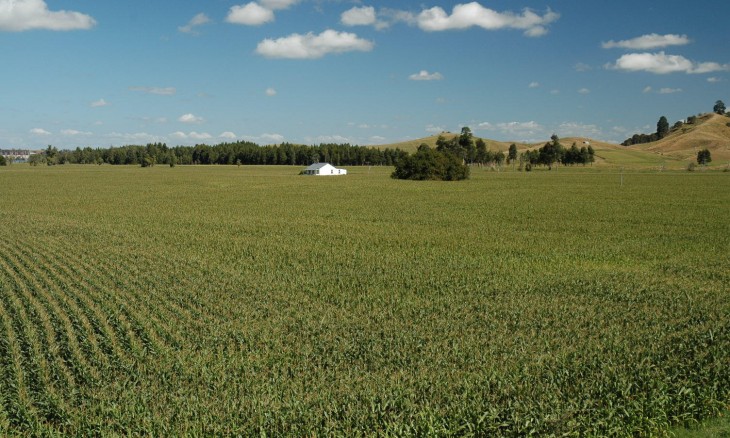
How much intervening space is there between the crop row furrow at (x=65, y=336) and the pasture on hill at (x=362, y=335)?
43 mm

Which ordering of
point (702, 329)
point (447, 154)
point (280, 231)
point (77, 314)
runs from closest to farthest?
point (702, 329) → point (77, 314) → point (280, 231) → point (447, 154)

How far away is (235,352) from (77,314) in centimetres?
454

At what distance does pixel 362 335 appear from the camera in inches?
436

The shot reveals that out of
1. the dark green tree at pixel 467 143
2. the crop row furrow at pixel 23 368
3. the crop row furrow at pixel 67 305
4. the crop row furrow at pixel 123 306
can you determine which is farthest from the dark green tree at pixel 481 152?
the crop row furrow at pixel 23 368

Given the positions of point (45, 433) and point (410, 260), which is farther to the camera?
point (410, 260)

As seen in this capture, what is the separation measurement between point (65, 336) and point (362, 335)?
5817mm

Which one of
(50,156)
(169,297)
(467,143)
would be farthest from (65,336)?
(50,156)

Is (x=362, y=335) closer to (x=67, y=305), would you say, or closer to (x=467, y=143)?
(x=67, y=305)

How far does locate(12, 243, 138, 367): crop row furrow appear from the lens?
10.2 meters

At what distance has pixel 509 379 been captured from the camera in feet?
28.8

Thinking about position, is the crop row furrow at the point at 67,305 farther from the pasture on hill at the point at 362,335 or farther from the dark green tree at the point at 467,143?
the dark green tree at the point at 467,143

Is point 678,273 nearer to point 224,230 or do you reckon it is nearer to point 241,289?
point 241,289

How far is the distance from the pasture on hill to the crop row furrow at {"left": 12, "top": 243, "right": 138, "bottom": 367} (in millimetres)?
56

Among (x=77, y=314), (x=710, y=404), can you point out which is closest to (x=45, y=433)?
(x=77, y=314)
